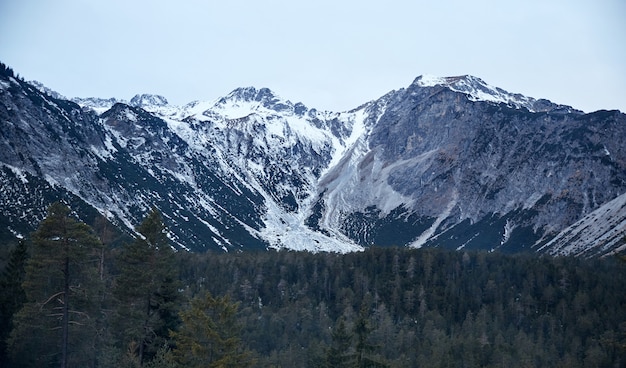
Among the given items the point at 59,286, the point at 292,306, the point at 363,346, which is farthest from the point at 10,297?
the point at 292,306

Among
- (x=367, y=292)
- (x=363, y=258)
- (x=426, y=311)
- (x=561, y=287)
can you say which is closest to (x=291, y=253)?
(x=363, y=258)

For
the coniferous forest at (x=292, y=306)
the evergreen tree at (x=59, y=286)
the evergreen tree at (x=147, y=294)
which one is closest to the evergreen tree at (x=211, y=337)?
the coniferous forest at (x=292, y=306)

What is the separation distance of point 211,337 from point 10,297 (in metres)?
25.0

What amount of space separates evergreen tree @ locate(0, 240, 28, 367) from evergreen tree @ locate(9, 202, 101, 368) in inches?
94.3

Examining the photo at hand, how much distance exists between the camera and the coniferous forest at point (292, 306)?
34.9 metres

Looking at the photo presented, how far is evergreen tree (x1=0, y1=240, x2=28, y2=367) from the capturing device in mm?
47938

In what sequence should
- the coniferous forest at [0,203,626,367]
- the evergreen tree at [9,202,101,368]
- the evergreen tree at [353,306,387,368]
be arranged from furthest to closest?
the evergreen tree at [353,306,387,368]
the coniferous forest at [0,203,626,367]
the evergreen tree at [9,202,101,368]

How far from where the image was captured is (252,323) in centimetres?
11269

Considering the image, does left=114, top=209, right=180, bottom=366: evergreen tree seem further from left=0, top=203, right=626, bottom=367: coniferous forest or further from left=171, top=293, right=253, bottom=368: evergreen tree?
left=171, top=293, right=253, bottom=368: evergreen tree

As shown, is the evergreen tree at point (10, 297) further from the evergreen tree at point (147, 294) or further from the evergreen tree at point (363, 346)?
the evergreen tree at point (363, 346)

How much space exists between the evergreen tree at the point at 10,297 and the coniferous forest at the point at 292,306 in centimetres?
10

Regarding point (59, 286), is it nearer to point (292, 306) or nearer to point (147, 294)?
point (147, 294)

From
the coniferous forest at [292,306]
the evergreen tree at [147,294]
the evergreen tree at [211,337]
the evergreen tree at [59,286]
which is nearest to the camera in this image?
the evergreen tree at [211,337]

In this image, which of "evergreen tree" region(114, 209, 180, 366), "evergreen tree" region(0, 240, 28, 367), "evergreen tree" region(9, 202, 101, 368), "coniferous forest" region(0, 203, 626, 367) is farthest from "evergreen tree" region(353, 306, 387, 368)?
"evergreen tree" region(0, 240, 28, 367)
